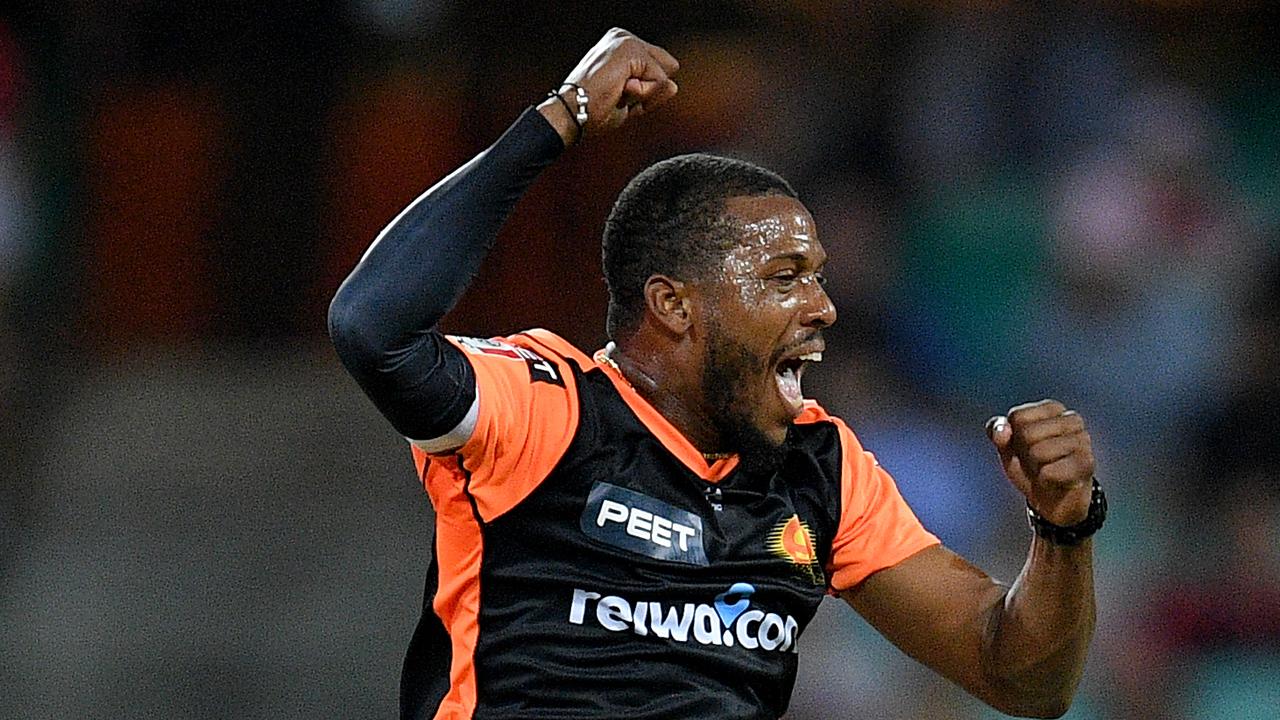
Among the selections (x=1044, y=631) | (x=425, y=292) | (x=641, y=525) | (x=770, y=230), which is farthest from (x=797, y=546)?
(x=425, y=292)

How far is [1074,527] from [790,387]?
1.66 feet

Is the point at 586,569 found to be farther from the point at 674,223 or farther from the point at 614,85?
the point at 614,85

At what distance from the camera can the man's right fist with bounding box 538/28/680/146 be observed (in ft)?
9.07

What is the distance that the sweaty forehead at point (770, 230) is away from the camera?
2943 mm

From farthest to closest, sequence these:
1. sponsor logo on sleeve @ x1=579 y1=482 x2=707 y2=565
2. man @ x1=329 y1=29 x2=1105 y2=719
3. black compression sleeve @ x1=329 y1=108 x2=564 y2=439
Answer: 1. sponsor logo on sleeve @ x1=579 y1=482 x2=707 y2=565
2. man @ x1=329 y1=29 x2=1105 y2=719
3. black compression sleeve @ x1=329 y1=108 x2=564 y2=439

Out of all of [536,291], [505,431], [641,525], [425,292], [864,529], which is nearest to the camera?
[425,292]

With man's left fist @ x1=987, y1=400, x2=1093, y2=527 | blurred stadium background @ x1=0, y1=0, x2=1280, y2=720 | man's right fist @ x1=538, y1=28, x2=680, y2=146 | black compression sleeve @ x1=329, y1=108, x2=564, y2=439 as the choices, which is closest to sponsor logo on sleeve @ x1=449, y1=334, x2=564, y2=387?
black compression sleeve @ x1=329, y1=108, x2=564, y2=439

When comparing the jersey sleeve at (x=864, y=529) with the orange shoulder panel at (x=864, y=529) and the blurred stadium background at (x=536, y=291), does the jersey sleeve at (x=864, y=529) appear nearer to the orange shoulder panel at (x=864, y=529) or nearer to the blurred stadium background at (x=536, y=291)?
the orange shoulder panel at (x=864, y=529)

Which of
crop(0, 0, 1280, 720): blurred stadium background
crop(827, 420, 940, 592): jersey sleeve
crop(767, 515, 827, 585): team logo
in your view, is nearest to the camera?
crop(767, 515, 827, 585): team logo

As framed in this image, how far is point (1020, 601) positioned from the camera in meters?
2.92

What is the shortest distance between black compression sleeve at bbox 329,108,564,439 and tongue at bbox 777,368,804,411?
1.84ft

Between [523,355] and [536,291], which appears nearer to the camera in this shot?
[523,355]

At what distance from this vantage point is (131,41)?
6.69 m

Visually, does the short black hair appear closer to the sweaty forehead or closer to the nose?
the sweaty forehead
